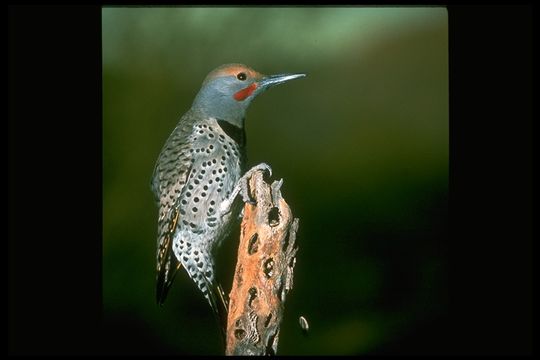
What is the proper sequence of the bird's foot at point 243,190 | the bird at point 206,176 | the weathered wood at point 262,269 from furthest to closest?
the bird at point 206,176, the bird's foot at point 243,190, the weathered wood at point 262,269

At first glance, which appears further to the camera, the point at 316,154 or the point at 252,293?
the point at 316,154

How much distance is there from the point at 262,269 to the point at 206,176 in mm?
505

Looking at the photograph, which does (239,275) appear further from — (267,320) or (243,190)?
(243,190)

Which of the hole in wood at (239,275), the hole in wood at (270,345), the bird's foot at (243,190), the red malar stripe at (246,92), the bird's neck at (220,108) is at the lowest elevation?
the hole in wood at (270,345)

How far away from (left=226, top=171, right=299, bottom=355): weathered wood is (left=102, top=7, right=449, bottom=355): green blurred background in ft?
0.96

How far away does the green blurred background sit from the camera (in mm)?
3490

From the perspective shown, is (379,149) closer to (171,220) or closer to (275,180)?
(275,180)

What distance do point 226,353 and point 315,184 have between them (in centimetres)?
86

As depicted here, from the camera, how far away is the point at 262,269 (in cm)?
316

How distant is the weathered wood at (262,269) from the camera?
3.15 m

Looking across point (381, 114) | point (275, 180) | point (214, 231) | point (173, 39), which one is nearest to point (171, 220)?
point (214, 231)

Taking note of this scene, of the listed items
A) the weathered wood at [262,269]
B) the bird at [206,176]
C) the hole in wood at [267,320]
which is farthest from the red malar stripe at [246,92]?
the hole in wood at [267,320]

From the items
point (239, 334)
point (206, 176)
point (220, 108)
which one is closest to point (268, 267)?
point (239, 334)

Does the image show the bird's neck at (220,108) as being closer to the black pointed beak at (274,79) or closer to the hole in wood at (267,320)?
the black pointed beak at (274,79)
